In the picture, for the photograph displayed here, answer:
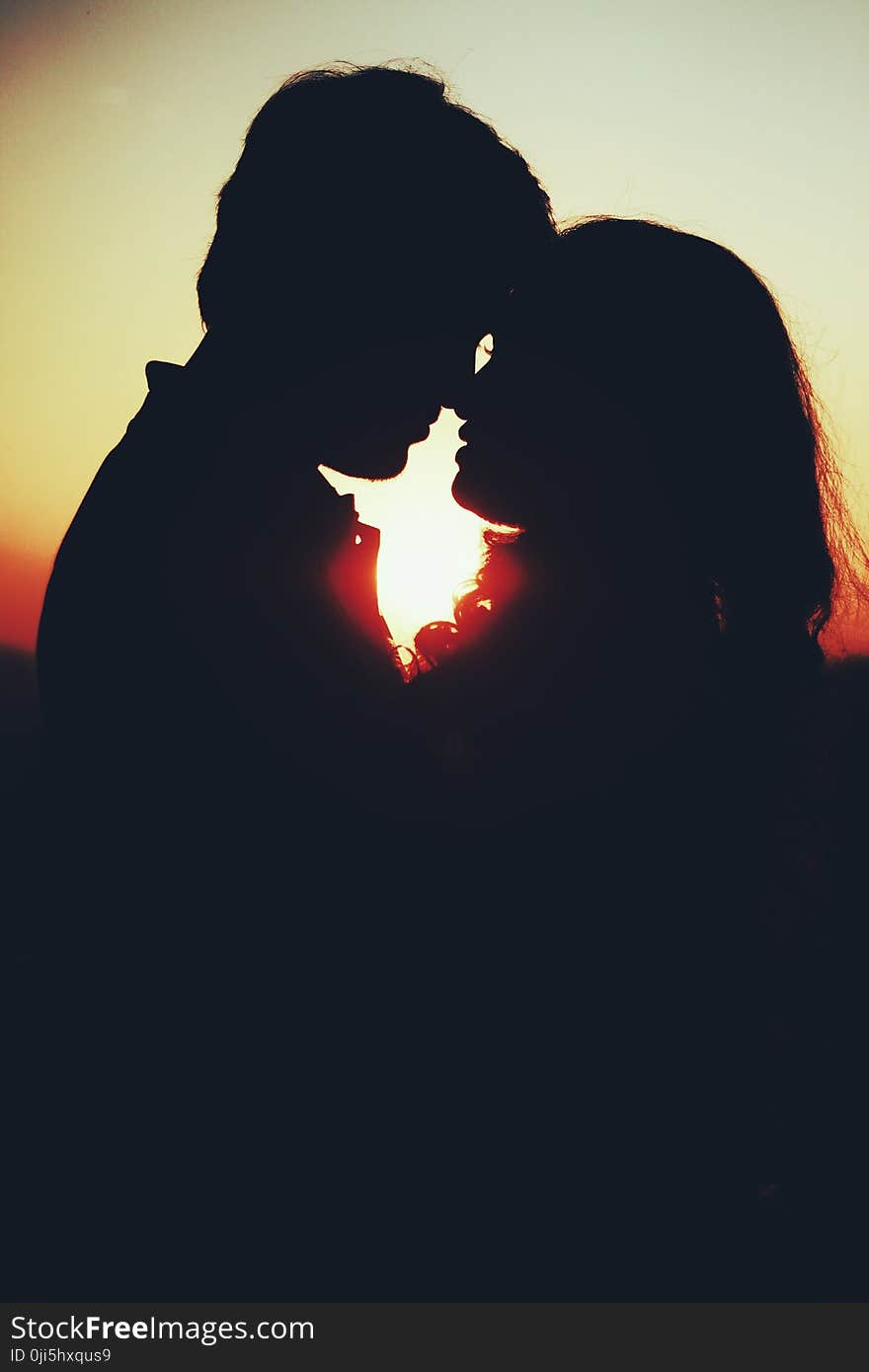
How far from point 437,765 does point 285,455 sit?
88 cm

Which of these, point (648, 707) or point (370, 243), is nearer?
point (648, 707)

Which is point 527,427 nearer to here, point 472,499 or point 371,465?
point 472,499

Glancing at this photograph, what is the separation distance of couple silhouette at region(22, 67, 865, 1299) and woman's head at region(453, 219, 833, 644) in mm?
12

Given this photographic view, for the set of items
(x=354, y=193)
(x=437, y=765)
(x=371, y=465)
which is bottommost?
(x=437, y=765)

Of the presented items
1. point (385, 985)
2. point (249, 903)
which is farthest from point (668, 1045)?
point (249, 903)

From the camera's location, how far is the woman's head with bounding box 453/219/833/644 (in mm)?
3049

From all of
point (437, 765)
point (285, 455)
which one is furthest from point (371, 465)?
point (437, 765)

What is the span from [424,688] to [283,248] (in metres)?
1.46

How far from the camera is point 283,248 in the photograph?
2857 mm

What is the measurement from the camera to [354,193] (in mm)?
2928

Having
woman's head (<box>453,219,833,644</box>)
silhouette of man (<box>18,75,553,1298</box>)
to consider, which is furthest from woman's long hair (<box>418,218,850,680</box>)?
silhouette of man (<box>18,75,553,1298</box>)

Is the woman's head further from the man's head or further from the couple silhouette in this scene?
the man's head

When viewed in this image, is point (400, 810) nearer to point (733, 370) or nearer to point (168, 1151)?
point (168, 1151)

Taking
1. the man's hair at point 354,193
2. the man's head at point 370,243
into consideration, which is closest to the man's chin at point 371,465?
the man's head at point 370,243
